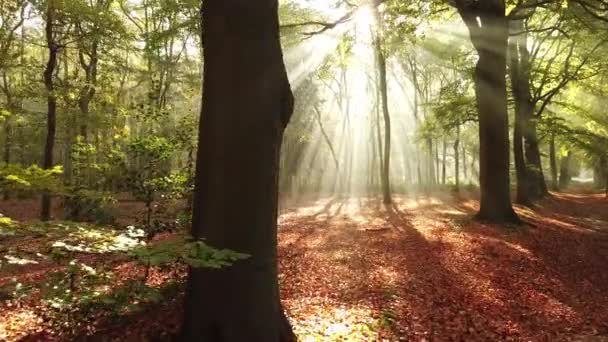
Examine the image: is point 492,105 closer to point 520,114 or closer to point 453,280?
point 453,280

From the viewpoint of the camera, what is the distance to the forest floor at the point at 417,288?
6.04 meters

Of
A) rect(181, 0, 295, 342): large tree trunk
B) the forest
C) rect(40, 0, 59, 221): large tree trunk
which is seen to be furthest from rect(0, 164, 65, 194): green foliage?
rect(40, 0, 59, 221): large tree trunk

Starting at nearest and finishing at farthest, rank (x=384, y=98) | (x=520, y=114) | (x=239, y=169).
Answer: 1. (x=239, y=169)
2. (x=520, y=114)
3. (x=384, y=98)

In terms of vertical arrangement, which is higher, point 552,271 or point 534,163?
point 534,163

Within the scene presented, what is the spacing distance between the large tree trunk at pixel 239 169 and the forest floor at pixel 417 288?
101 centimetres

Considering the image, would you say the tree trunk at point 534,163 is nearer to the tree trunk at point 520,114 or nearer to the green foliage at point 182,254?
the tree trunk at point 520,114

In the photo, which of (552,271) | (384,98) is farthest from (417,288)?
(384,98)

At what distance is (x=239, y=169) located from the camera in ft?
16.2

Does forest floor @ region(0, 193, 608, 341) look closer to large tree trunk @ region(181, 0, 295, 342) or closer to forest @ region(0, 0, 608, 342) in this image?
forest @ region(0, 0, 608, 342)

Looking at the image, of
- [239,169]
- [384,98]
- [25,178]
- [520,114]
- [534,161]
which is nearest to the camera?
[25,178]

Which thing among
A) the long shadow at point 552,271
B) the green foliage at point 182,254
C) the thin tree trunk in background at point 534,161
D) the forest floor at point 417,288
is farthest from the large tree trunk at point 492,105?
the green foliage at point 182,254

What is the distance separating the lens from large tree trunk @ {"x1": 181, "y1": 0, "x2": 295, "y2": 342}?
4922 millimetres

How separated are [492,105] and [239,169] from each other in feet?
39.2

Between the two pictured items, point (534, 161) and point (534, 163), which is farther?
point (534, 161)
